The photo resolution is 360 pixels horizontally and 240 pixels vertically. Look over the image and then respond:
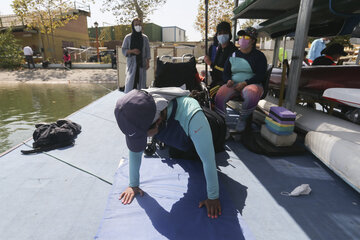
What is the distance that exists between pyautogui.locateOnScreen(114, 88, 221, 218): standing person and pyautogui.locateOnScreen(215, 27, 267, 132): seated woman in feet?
4.91

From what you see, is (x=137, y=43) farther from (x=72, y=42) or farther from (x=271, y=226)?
(x=72, y=42)

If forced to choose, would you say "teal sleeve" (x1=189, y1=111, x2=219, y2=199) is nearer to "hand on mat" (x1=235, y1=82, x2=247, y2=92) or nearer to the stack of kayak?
the stack of kayak

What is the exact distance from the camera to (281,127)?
105 inches

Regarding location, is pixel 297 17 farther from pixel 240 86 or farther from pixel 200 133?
pixel 200 133

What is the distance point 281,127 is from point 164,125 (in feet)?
5.56

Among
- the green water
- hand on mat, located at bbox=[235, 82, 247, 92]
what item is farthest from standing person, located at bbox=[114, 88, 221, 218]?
the green water

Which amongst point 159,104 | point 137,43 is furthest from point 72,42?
point 159,104

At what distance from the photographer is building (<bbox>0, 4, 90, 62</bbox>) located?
22.4 metres

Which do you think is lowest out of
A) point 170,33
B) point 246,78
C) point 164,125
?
point 164,125

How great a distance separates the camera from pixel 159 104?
1452mm

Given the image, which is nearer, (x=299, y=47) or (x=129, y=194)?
(x=129, y=194)

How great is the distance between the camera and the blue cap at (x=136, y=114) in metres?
1.27

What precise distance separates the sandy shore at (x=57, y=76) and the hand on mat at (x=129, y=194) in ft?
41.6

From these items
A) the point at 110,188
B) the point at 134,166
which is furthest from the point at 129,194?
the point at 110,188
